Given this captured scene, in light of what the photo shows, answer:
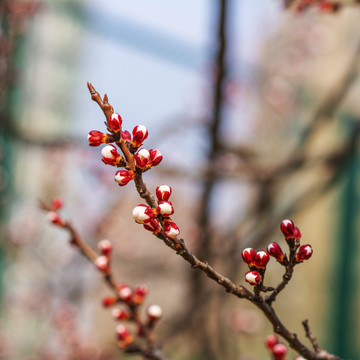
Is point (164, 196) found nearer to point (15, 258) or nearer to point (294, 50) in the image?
point (15, 258)

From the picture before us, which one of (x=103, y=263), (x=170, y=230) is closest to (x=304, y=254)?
(x=170, y=230)

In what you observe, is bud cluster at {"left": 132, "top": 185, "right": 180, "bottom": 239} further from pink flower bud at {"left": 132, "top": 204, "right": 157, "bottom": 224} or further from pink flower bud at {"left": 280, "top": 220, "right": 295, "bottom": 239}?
pink flower bud at {"left": 280, "top": 220, "right": 295, "bottom": 239}

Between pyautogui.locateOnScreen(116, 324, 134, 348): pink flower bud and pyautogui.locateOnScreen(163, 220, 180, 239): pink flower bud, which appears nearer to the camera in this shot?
pyautogui.locateOnScreen(163, 220, 180, 239): pink flower bud

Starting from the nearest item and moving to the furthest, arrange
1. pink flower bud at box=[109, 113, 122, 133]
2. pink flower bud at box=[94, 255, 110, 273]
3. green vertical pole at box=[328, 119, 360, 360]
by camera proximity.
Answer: pink flower bud at box=[109, 113, 122, 133] < pink flower bud at box=[94, 255, 110, 273] < green vertical pole at box=[328, 119, 360, 360]

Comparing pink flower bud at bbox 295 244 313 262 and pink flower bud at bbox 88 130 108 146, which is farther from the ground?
pink flower bud at bbox 88 130 108 146

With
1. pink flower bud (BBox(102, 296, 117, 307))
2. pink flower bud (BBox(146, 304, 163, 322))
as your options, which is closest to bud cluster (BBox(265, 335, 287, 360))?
pink flower bud (BBox(146, 304, 163, 322))

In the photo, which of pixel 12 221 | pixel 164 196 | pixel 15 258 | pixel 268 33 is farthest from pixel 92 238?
pixel 268 33

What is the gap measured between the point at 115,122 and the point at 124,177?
0.07 metres

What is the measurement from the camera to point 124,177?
1.77 feet

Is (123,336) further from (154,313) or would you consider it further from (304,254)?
(304,254)

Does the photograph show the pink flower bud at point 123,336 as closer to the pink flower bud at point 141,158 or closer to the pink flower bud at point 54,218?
the pink flower bud at point 54,218

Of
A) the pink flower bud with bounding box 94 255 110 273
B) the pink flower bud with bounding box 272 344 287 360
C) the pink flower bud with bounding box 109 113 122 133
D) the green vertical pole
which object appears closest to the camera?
the pink flower bud with bounding box 109 113 122 133

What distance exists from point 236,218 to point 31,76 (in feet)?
6.98

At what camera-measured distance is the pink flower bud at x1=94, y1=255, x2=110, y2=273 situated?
2.77 feet
